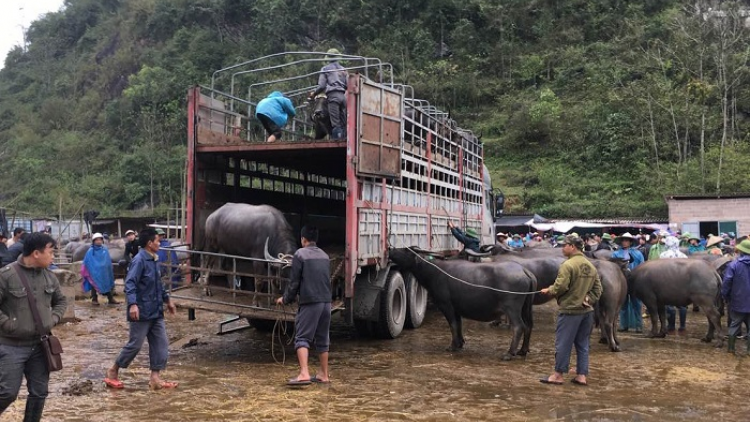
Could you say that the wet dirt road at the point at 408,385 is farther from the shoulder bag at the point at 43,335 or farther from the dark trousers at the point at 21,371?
the shoulder bag at the point at 43,335

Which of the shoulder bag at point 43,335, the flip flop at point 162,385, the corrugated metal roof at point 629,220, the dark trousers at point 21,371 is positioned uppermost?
the corrugated metal roof at point 629,220

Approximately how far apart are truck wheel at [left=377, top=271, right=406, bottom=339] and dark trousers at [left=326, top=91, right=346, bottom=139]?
7.37 ft

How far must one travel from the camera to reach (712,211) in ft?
68.7

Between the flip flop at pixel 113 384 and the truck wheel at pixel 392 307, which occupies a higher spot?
the truck wheel at pixel 392 307

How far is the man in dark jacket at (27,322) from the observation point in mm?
4363

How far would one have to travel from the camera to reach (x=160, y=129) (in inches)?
1667

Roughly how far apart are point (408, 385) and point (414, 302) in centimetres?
363

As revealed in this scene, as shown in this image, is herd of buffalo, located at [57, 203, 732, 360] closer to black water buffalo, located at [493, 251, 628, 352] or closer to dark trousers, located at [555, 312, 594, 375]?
black water buffalo, located at [493, 251, 628, 352]

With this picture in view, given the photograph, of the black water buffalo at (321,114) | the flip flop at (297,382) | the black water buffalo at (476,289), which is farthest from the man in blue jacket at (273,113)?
the flip flop at (297,382)

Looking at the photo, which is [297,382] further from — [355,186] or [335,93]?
[335,93]

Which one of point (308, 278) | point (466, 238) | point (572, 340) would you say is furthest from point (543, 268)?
point (308, 278)

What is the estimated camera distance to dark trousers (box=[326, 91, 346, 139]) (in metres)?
8.80

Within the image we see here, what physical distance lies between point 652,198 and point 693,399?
24014 millimetres

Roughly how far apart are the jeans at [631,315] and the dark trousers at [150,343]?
7.57 meters
